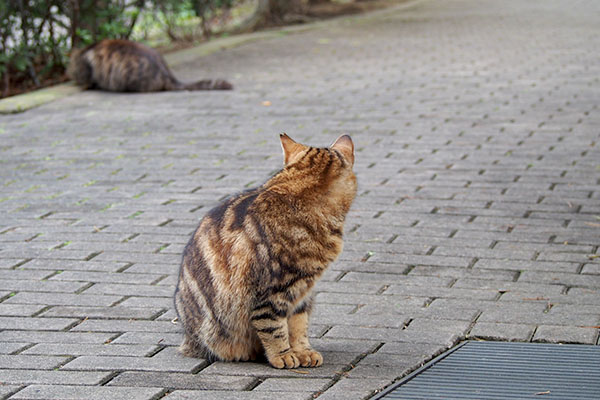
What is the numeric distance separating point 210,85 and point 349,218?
5.91 meters

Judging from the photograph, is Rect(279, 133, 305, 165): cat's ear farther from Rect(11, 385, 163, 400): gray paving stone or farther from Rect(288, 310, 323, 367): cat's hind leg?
Rect(11, 385, 163, 400): gray paving stone

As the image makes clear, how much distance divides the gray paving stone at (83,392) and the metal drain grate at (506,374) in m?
1.04

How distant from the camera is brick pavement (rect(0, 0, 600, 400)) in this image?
425 cm

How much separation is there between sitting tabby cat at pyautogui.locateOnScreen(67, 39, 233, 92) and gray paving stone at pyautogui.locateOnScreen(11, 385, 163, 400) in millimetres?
8504

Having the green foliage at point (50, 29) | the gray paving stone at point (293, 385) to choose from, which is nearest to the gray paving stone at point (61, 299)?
the gray paving stone at point (293, 385)

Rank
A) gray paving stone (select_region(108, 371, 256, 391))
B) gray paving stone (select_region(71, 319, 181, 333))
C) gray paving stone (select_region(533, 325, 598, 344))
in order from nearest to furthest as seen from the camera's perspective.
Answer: gray paving stone (select_region(108, 371, 256, 391)), gray paving stone (select_region(533, 325, 598, 344)), gray paving stone (select_region(71, 319, 181, 333))

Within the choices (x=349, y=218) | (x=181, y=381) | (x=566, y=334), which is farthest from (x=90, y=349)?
(x=349, y=218)

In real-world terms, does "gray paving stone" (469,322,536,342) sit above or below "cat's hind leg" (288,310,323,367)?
below

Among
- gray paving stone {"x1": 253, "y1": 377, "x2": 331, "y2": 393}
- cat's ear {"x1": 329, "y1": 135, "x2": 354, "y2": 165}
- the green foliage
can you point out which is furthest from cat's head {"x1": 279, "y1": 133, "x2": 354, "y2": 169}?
the green foliage

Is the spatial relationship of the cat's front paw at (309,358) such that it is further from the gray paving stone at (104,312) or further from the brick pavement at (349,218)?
the gray paving stone at (104,312)

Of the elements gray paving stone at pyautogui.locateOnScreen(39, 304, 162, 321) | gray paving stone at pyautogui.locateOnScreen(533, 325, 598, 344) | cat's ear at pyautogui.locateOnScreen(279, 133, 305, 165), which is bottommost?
gray paving stone at pyautogui.locateOnScreen(533, 325, 598, 344)

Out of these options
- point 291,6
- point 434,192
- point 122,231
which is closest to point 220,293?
point 122,231

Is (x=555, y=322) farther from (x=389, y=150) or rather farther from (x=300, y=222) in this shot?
(x=389, y=150)

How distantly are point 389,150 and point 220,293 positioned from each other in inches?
192
